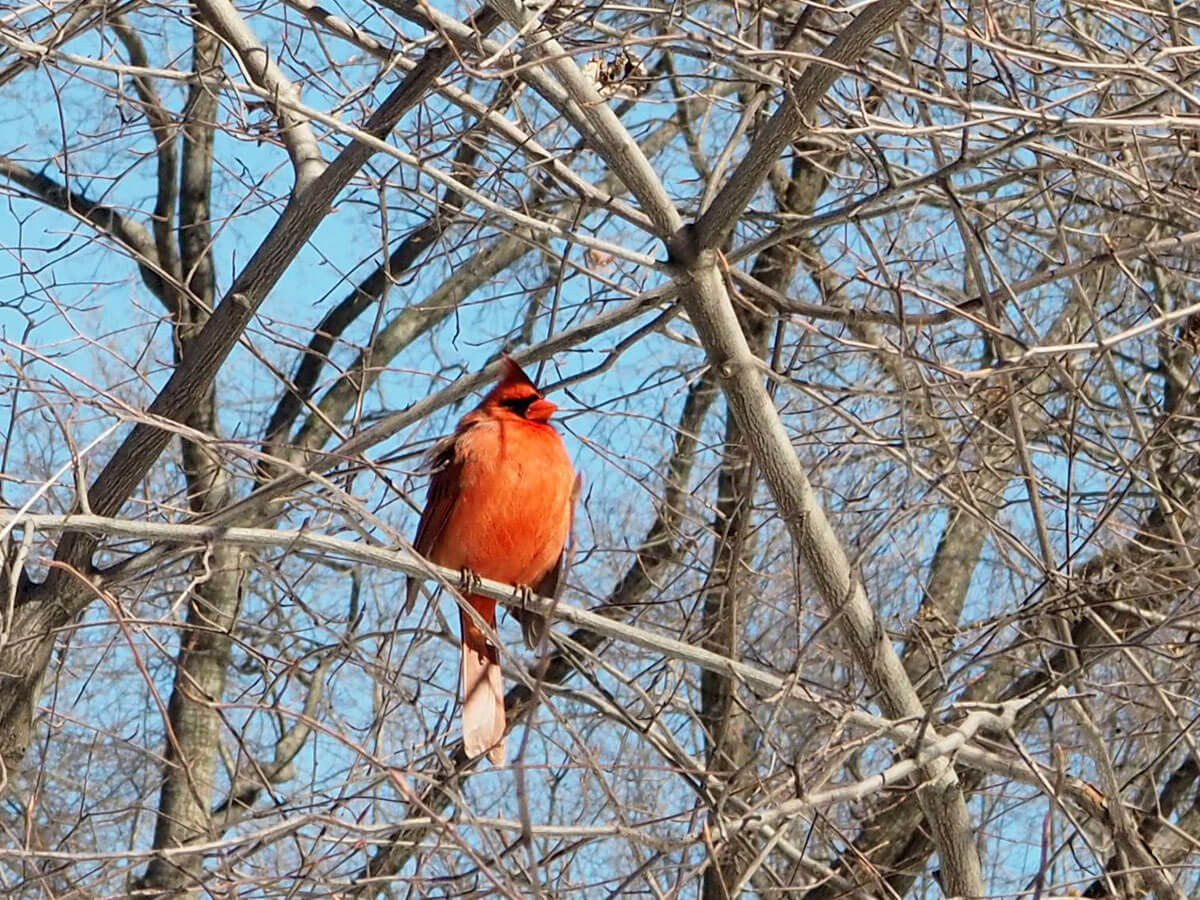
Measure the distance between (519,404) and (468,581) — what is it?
68cm

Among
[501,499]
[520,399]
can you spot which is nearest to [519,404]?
[520,399]

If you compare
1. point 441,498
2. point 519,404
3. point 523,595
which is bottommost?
point 523,595

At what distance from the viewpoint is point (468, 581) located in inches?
185

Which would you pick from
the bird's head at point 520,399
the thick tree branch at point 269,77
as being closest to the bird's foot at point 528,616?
the bird's head at point 520,399

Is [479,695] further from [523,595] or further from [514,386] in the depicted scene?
[514,386]

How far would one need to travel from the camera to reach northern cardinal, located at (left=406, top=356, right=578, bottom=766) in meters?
5.03

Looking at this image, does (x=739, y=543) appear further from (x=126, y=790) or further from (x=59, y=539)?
(x=126, y=790)

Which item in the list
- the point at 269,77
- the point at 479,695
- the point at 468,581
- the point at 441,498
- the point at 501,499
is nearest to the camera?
the point at 269,77

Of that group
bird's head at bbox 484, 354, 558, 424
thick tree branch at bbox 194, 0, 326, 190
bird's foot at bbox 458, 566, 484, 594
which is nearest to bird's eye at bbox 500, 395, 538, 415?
bird's head at bbox 484, 354, 558, 424

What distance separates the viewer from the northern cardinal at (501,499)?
16.5 feet

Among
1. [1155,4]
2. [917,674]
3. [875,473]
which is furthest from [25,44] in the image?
[917,674]

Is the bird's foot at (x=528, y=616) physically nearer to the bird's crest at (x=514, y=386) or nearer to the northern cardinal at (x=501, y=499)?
the northern cardinal at (x=501, y=499)

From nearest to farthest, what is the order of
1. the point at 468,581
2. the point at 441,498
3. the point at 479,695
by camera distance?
the point at 468,581
the point at 479,695
the point at 441,498

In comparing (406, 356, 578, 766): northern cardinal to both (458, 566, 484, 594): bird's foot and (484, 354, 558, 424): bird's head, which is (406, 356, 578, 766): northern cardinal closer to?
(484, 354, 558, 424): bird's head
